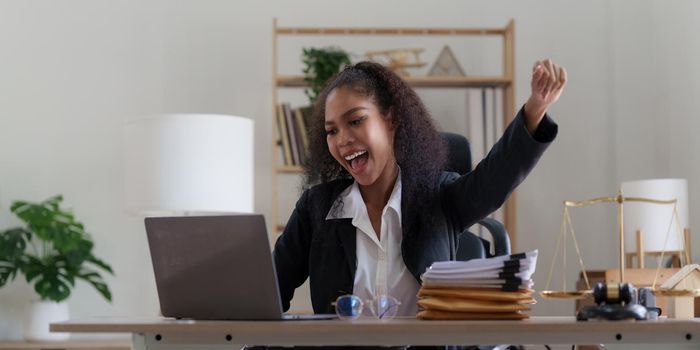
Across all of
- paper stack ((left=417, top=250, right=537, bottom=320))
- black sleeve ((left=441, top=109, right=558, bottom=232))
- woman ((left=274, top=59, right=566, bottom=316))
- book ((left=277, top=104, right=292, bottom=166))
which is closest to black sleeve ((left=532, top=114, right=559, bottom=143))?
black sleeve ((left=441, top=109, right=558, bottom=232))

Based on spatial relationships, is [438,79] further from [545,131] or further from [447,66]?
[545,131]

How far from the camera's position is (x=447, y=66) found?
4.51m

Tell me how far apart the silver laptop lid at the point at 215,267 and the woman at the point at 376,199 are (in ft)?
1.14

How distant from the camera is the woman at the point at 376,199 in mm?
2121

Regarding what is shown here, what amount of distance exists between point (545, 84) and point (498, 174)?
27 cm

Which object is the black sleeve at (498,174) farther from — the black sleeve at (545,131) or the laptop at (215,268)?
the laptop at (215,268)

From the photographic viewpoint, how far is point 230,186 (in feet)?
13.0

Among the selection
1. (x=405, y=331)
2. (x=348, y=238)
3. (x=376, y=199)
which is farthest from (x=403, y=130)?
(x=405, y=331)

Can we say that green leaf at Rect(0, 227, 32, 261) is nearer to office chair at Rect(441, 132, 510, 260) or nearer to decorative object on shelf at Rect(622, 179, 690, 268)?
office chair at Rect(441, 132, 510, 260)

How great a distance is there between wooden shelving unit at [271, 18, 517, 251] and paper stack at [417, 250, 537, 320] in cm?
266

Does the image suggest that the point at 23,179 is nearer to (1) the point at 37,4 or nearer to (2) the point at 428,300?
(1) the point at 37,4

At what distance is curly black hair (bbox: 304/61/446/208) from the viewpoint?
2242 mm

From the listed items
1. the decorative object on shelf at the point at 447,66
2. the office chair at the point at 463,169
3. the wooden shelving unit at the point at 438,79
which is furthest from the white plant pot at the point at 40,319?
the office chair at the point at 463,169

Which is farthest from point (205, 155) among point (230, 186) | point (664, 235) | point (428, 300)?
point (428, 300)
